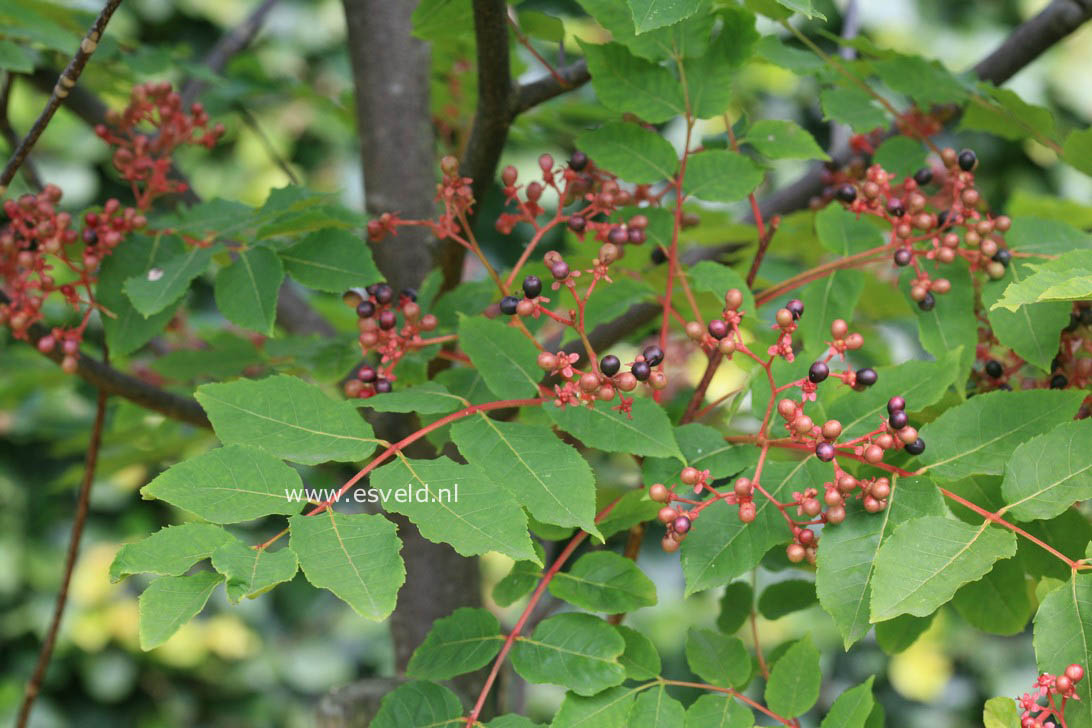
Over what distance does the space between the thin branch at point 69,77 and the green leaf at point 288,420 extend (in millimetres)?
298

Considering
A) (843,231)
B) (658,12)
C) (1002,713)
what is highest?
(658,12)

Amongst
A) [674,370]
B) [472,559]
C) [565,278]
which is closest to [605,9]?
[565,278]

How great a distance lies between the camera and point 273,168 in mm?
3074

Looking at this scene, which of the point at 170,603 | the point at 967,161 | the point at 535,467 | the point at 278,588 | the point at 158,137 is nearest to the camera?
the point at 170,603

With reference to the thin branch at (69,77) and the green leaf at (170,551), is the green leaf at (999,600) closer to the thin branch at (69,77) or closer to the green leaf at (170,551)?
the green leaf at (170,551)

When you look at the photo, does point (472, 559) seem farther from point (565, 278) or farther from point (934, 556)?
point (934, 556)

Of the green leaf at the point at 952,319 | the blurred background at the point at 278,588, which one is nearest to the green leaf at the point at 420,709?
the green leaf at the point at 952,319

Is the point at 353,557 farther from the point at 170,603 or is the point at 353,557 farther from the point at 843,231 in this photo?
the point at 843,231

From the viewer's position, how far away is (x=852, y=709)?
0.81 metres

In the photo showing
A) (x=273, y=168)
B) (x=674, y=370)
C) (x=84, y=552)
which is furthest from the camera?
(x=273, y=168)

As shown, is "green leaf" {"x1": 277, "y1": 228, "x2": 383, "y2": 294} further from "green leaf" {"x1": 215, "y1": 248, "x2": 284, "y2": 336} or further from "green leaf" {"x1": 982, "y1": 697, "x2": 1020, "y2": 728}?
"green leaf" {"x1": 982, "y1": 697, "x2": 1020, "y2": 728}

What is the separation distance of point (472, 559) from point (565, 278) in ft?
2.20

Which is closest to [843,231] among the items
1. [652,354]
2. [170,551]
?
[652,354]

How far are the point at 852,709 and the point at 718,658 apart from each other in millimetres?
146
